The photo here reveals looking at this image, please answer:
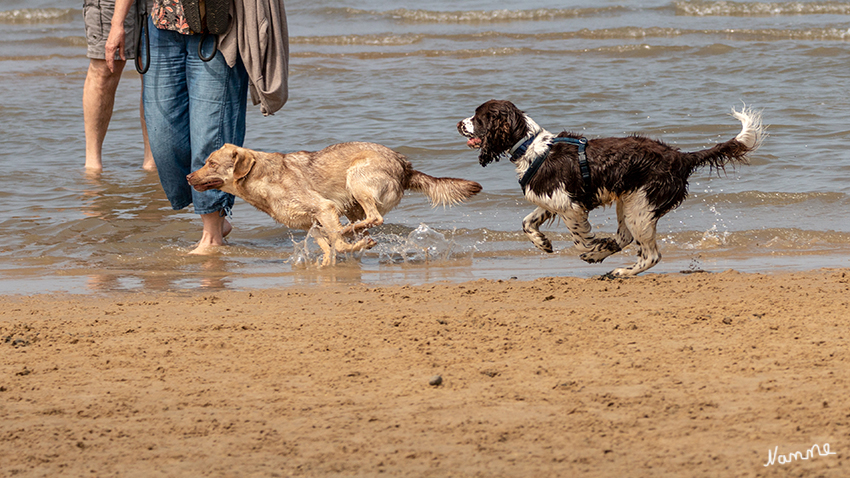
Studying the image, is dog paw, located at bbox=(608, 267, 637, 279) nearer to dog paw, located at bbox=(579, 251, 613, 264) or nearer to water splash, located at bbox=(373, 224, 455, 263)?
dog paw, located at bbox=(579, 251, 613, 264)

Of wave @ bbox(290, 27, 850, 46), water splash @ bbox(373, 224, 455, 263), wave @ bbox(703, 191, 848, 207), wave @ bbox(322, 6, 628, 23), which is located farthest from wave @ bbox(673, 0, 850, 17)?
water splash @ bbox(373, 224, 455, 263)

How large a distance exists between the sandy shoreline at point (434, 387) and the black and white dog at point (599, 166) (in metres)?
0.72

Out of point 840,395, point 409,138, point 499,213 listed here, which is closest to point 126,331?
point 840,395

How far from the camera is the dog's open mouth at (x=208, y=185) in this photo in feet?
20.7

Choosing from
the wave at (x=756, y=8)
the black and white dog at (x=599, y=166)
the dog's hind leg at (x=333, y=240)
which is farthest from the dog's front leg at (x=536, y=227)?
the wave at (x=756, y=8)

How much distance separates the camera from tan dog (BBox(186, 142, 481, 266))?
6484 millimetres

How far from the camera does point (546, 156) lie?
564 centimetres

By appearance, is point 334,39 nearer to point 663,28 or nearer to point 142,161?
point 663,28

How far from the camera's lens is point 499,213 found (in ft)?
26.7

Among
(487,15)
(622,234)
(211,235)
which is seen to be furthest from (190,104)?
(487,15)

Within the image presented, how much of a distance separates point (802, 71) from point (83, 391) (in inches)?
499

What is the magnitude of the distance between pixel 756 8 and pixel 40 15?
1843cm

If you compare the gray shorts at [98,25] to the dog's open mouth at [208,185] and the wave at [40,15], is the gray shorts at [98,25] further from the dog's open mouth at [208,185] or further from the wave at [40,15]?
the wave at [40,15]

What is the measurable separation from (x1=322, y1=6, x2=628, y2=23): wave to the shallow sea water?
0.31ft
